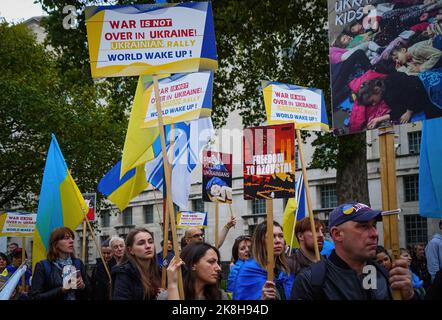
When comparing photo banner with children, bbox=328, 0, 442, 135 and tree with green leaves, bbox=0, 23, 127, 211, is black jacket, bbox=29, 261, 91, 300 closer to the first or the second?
photo banner with children, bbox=328, 0, 442, 135

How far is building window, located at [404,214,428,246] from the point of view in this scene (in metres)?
32.9

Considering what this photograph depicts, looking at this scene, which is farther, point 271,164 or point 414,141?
point 414,141

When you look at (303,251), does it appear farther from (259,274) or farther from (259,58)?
(259,58)

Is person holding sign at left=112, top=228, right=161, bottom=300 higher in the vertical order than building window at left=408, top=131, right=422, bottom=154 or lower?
lower

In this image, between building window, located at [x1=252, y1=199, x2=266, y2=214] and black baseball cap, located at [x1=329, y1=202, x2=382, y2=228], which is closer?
black baseball cap, located at [x1=329, y1=202, x2=382, y2=228]

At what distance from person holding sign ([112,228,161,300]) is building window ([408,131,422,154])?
2877 centimetres

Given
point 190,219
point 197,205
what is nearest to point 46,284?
point 190,219

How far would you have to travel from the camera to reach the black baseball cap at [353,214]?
4.57 m

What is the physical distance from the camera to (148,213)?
50.6 meters

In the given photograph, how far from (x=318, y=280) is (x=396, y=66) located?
1820mm

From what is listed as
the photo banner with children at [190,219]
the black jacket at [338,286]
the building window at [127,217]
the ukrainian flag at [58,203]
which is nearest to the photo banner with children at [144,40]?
the black jacket at [338,286]

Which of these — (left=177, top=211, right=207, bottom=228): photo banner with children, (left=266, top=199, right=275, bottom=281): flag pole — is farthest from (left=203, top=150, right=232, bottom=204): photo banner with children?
(left=177, top=211, right=207, bottom=228): photo banner with children

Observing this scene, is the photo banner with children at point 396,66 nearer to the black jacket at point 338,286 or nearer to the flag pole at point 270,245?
the flag pole at point 270,245
